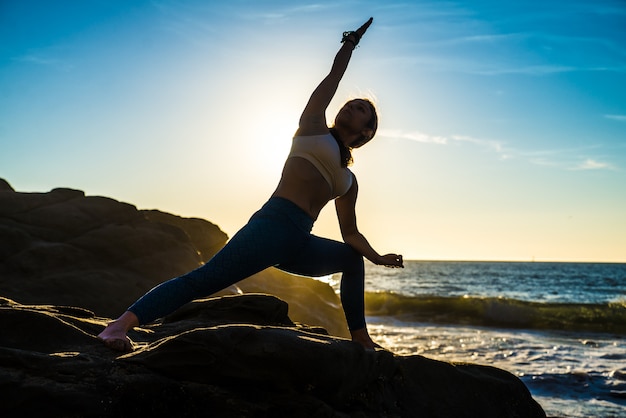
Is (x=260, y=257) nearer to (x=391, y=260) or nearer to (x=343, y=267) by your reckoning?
(x=343, y=267)

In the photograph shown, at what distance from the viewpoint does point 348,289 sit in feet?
15.7

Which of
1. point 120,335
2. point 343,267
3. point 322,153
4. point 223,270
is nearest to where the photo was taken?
point 120,335

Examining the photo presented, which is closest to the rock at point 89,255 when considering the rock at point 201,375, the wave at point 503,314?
the rock at point 201,375

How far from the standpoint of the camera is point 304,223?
4246 mm

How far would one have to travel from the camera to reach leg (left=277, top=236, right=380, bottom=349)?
4438 mm

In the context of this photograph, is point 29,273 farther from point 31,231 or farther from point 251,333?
point 251,333

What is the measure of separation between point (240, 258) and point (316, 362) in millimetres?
957

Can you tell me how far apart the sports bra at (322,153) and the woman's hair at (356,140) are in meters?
0.07

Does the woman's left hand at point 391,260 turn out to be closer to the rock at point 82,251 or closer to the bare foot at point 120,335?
the bare foot at point 120,335

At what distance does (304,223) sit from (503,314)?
2533 centimetres

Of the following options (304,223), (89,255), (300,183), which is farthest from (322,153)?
(89,255)

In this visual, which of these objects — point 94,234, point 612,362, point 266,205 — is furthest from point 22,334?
point 612,362

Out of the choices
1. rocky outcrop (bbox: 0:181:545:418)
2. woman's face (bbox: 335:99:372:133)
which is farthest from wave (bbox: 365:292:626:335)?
woman's face (bbox: 335:99:372:133)

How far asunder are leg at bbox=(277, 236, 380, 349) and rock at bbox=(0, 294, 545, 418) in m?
0.60
